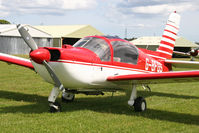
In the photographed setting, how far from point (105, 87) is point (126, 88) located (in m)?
1.07

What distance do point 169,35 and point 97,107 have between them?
4963 millimetres

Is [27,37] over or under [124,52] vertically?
over

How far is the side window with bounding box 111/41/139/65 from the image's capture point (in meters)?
9.10

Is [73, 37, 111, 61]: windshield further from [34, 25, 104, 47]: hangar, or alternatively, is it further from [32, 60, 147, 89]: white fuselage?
[34, 25, 104, 47]: hangar

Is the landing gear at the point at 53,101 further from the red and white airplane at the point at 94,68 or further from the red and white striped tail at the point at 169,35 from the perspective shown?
the red and white striped tail at the point at 169,35

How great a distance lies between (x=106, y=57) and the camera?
28.7 feet

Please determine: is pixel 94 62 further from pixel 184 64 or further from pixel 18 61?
pixel 184 64

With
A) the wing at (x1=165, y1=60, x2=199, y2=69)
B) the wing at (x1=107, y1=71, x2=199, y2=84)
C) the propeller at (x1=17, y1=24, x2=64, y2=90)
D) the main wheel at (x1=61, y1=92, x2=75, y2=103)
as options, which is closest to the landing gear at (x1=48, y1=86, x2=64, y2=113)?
the propeller at (x1=17, y1=24, x2=64, y2=90)

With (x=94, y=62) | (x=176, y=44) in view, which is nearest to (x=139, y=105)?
(x=94, y=62)

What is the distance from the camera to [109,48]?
890 cm

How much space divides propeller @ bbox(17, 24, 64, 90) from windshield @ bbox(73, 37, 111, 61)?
5.14 feet

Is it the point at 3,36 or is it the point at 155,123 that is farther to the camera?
the point at 3,36

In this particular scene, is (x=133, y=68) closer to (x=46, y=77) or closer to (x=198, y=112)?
(x=198, y=112)

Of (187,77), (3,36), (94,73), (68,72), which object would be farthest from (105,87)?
(3,36)
